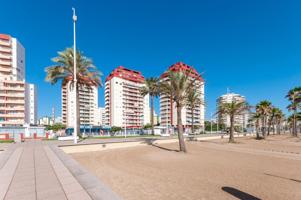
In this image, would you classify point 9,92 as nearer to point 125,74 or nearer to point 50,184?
point 125,74

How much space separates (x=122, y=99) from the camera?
352 feet

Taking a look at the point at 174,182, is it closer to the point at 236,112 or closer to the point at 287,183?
the point at 287,183

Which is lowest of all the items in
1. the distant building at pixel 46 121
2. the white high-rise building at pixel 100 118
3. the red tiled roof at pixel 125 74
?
the distant building at pixel 46 121

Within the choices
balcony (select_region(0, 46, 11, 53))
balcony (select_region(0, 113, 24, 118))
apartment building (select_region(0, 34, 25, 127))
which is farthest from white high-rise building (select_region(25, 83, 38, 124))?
balcony (select_region(0, 113, 24, 118))

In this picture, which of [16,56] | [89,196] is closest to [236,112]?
[89,196]

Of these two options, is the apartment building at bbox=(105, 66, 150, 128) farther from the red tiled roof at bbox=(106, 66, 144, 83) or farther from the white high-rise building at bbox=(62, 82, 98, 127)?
the white high-rise building at bbox=(62, 82, 98, 127)

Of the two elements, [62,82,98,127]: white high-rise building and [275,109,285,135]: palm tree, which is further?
[62,82,98,127]: white high-rise building

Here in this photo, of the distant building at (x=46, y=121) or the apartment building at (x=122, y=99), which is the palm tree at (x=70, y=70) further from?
the distant building at (x=46, y=121)

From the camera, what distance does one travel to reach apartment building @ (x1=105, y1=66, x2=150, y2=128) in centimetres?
10594

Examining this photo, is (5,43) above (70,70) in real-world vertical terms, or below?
above

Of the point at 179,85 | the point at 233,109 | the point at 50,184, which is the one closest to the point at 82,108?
the point at 233,109

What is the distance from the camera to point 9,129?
3697cm

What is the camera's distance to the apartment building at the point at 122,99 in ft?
348

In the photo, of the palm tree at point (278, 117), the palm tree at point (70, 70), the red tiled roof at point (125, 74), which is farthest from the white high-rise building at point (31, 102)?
the palm tree at point (278, 117)
